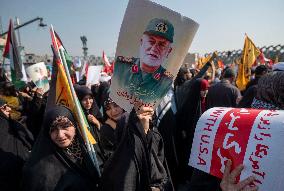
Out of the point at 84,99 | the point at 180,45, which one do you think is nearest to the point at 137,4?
the point at 180,45

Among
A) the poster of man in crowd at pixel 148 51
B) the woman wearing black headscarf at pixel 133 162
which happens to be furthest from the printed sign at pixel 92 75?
the poster of man in crowd at pixel 148 51

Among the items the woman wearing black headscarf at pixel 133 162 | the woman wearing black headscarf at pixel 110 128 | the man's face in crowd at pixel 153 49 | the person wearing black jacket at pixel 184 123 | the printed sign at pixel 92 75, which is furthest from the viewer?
the printed sign at pixel 92 75

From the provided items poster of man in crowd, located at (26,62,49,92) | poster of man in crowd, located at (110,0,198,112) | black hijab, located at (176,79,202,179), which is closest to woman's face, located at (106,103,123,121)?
black hijab, located at (176,79,202,179)

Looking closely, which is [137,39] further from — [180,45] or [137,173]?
[137,173]

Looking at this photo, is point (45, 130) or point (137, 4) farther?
point (45, 130)

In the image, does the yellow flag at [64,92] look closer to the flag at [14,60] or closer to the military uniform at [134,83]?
the military uniform at [134,83]

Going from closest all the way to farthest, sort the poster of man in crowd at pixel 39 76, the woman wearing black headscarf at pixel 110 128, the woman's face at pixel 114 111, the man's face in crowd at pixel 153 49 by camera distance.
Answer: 1. the man's face in crowd at pixel 153 49
2. the woman wearing black headscarf at pixel 110 128
3. the woman's face at pixel 114 111
4. the poster of man in crowd at pixel 39 76

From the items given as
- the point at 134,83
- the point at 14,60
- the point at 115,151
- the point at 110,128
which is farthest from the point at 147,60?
the point at 14,60

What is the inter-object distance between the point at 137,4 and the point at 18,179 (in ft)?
6.97

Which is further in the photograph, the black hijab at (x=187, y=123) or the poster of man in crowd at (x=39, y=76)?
the poster of man in crowd at (x=39, y=76)

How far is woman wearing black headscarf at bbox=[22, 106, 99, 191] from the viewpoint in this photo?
2.47 metres

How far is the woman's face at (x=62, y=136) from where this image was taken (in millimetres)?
2617

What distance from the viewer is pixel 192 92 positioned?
450 centimetres

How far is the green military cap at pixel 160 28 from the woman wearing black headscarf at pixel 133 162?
50 centimetres
